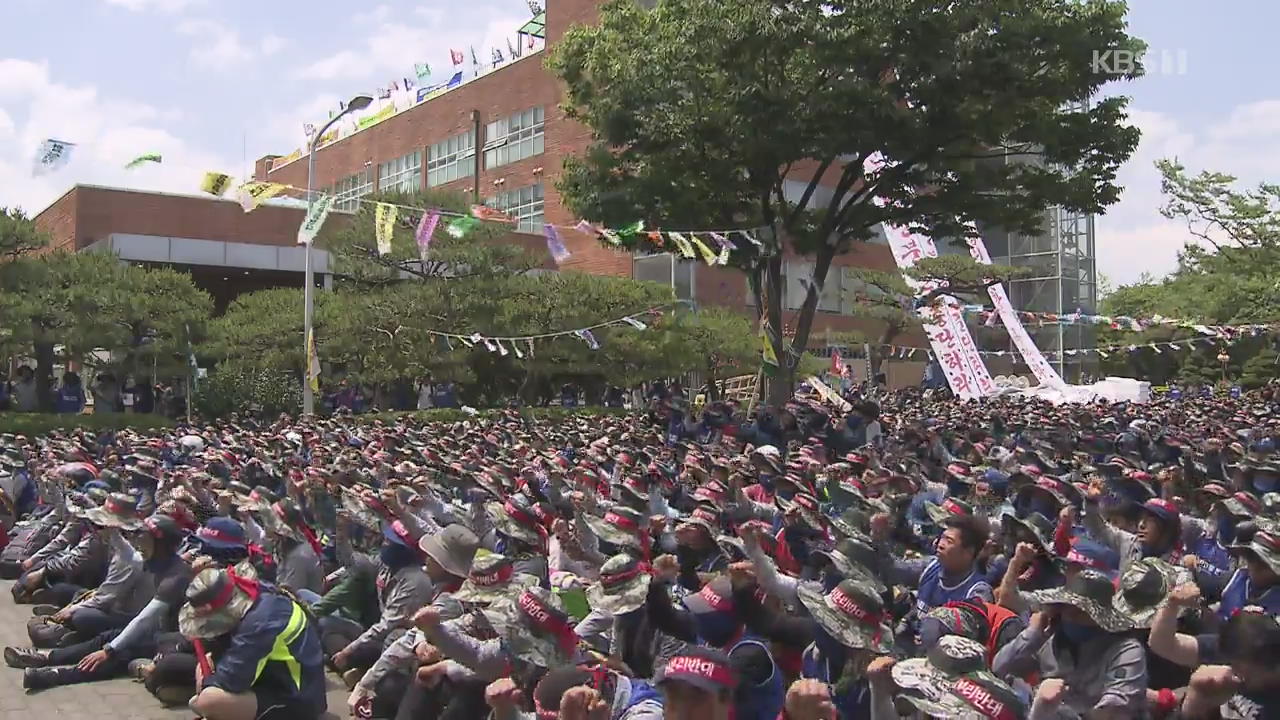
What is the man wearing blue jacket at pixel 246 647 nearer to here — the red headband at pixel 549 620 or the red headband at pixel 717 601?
the red headband at pixel 549 620

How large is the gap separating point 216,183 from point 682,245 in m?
7.53

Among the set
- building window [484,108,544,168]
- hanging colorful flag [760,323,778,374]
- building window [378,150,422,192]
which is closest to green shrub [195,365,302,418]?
hanging colorful flag [760,323,778,374]

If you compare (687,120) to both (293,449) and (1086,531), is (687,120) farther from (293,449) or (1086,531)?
(1086,531)

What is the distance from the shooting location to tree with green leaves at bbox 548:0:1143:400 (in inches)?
635

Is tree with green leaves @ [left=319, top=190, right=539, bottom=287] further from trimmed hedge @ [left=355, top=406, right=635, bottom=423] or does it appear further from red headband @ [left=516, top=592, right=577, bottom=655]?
red headband @ [left=516, top=592, right=577, bottom=655]

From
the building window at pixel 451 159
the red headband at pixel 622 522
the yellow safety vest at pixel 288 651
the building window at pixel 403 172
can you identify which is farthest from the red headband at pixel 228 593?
the building window at pixel 403 172

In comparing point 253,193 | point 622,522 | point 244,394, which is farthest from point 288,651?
point 244,394

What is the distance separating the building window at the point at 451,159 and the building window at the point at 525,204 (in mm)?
3711

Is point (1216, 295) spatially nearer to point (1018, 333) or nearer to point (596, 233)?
point (1018, 333)

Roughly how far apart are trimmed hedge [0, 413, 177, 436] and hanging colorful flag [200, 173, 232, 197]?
6.82 meters

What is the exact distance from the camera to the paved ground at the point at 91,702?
6.98m

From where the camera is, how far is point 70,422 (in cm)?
2261

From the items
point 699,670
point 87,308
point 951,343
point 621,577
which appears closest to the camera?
point 699,670

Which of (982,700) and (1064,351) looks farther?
(1064,351)
